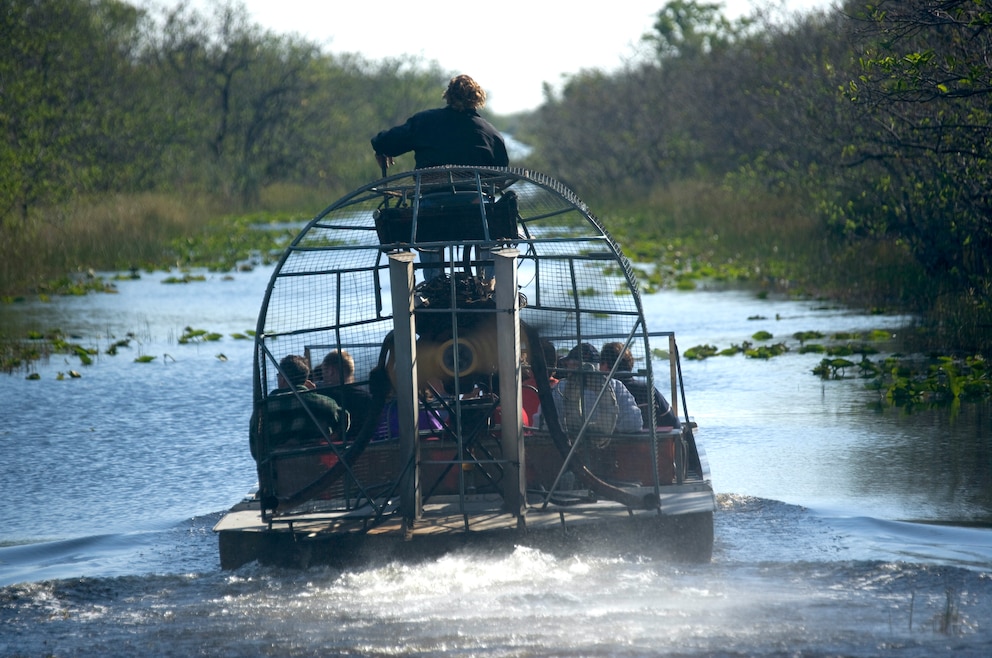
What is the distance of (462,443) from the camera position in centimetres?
728

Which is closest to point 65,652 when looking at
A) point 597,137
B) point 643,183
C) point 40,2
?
point 40,2

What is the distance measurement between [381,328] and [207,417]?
4052 millimetres

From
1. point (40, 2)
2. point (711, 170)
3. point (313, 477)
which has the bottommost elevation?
point (313, 477)

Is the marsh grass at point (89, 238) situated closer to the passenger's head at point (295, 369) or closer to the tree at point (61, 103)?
the tree at point (61, 103)

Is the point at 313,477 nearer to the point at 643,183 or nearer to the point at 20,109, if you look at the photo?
the point at 20,109

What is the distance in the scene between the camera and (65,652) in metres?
6.27

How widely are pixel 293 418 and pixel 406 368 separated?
1165 millimetres

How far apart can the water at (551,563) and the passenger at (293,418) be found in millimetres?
867

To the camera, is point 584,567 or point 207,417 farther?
point 207,417

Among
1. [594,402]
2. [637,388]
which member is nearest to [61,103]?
[637,388]

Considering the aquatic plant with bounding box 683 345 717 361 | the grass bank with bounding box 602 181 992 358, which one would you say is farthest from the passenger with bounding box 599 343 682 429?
the aquatic plant with bounding box 683 345 717 361

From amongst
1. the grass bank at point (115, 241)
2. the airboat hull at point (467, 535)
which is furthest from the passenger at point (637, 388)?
the grass bank at point (115, 241)

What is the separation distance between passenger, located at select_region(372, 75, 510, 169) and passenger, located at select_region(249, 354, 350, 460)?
1530mm

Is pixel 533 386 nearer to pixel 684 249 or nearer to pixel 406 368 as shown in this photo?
pixel 406 368
